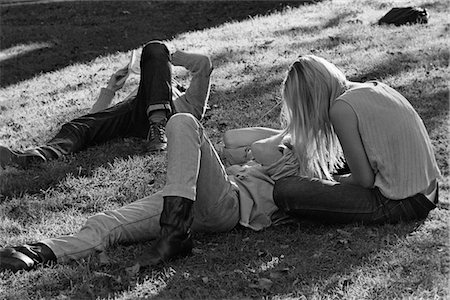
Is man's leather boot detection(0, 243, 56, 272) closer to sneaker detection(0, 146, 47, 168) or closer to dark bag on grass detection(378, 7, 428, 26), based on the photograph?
sneaker detection(0, 146, 47, 168)

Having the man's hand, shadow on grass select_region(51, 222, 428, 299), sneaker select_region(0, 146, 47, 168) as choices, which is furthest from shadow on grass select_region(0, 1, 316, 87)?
shadow on grass select_region(51, 222, 428, 299)

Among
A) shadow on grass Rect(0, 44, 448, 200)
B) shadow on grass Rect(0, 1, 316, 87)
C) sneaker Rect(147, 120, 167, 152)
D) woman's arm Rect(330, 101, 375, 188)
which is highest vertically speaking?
woman's arm Rect(330, 101, 375, 188)

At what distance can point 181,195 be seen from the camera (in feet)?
14.0

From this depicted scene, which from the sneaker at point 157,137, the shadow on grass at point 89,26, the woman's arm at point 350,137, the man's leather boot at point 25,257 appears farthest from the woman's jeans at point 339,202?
the shadow on grass at point 89,26

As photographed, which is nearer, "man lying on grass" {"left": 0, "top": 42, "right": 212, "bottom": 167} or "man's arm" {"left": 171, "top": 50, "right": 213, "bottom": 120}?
"man lying on grass" {"left": 0, "top": 42, "right": 212, "bottom": 167}

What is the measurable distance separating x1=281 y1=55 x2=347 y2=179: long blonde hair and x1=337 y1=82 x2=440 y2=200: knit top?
12 centimetres

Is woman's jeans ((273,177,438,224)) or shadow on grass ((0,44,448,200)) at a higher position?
woman's jeans ((273,177,438,224))

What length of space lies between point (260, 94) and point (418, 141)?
3.26m

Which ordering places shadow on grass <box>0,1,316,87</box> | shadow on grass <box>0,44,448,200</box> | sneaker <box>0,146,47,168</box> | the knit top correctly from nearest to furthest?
1. the knit top
2. shadow on grass <box>0,44,448,200</box>
3. sneaker <box>0,146,47,168</box>
4. shadow on grass <box>0,1,316,87</box>

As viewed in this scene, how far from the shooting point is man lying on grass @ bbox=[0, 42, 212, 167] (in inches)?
253

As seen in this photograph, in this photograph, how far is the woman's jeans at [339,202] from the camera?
15.0 ft

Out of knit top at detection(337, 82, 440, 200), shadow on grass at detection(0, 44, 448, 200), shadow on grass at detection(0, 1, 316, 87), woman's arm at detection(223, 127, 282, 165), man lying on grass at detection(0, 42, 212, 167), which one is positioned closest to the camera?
knit top at detection(337, 82, 440, 200)

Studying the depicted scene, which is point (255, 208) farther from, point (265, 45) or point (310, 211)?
point (265, 45)

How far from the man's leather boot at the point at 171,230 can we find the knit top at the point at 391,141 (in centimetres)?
110
